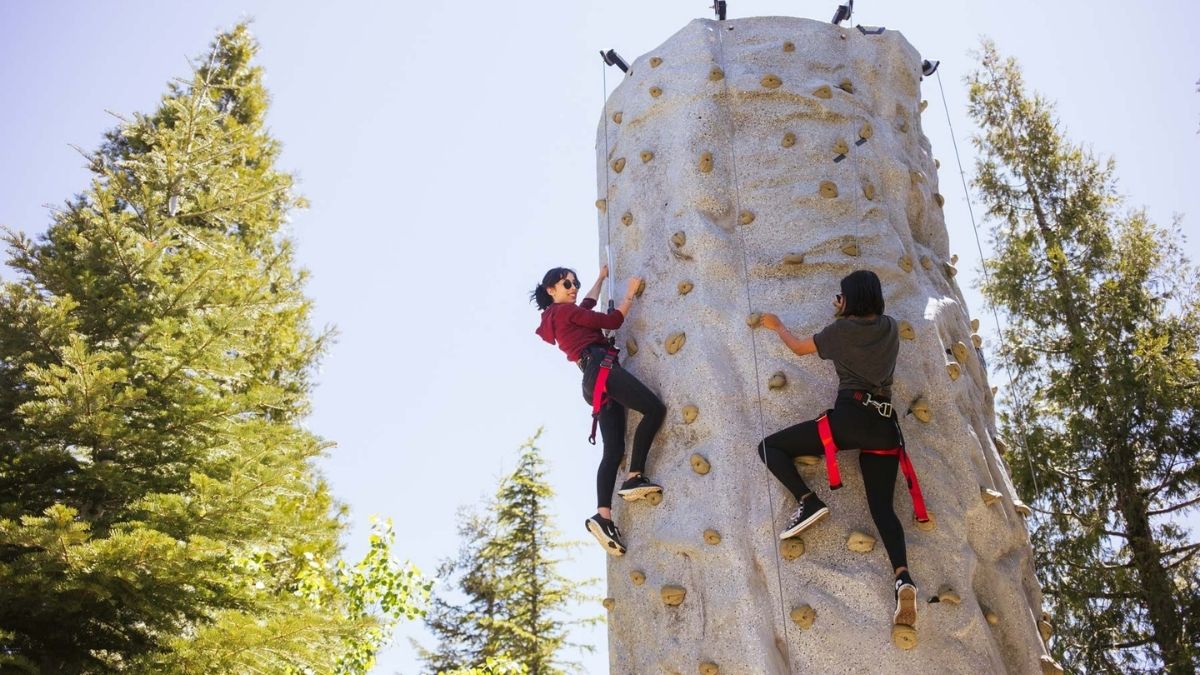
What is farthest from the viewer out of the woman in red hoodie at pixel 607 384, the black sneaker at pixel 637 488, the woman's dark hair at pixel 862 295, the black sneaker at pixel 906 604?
the woman in red hoodie at pixel 607 384

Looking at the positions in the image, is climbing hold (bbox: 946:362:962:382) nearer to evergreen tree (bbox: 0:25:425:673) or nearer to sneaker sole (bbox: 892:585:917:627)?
sneaker sole (bbox: 892:585:917:627)

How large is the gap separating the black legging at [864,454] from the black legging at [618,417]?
757 millimetres

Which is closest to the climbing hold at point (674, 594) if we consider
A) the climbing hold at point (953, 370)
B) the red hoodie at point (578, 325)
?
the red hoodie at point (578, 325)

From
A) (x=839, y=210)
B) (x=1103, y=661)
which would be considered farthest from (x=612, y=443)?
(x=1103, y=661)

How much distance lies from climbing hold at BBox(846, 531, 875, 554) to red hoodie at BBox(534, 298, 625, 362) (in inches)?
69.7

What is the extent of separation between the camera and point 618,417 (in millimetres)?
5551

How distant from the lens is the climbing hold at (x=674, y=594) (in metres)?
4.82

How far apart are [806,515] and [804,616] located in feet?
1.49

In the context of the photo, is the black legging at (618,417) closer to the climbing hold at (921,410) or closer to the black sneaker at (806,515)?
the black sneaker at (806,515)

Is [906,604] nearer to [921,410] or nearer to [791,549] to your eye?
[791,549]

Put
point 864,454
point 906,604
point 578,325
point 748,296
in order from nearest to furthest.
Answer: point 906,604
point 864,454
point 748,296
point 578,325

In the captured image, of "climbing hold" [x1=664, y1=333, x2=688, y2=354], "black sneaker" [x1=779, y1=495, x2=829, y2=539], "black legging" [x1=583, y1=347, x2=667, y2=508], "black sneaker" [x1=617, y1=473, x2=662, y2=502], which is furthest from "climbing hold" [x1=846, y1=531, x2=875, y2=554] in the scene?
"climbing hold" [x1=664, y1=333, x2=688, y2=354]

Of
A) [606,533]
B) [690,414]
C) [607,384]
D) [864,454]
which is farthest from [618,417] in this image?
[864,454]

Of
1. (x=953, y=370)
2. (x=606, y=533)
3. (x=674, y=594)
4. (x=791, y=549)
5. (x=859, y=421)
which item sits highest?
(x=953, y=370)
